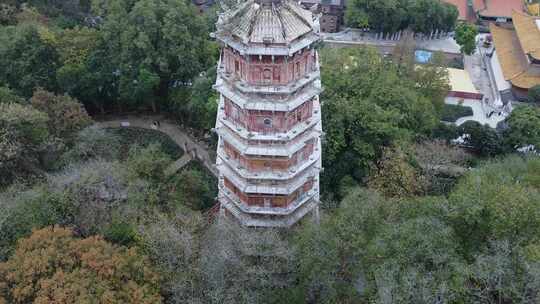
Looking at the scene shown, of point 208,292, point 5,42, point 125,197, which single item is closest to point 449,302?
point 208,292

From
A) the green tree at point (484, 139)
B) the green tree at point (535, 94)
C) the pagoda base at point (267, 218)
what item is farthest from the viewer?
the green tree at point (535, 94)

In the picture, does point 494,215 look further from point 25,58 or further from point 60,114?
point 25,58

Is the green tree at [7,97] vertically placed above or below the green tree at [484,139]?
above

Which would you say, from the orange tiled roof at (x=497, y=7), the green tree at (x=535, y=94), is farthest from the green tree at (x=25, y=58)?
the orange tiled roof at (x=497, y=7)

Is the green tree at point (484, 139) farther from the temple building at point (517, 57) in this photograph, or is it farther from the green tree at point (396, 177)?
the green tree at point (396, 177)

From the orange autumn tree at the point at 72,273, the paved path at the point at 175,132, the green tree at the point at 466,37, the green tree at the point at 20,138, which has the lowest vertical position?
the paved path at the point at 175,132

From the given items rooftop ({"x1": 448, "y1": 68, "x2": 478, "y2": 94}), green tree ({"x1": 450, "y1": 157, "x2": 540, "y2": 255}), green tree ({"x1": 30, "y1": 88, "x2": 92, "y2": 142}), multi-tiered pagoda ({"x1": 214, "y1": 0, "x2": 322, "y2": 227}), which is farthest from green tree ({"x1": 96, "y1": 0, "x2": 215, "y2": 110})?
green tree ({"x1": 450, "y1": 157, "x2": 540, "y2": 255})

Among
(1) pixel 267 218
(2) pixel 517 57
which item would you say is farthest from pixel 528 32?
(1) pixel 267 218
